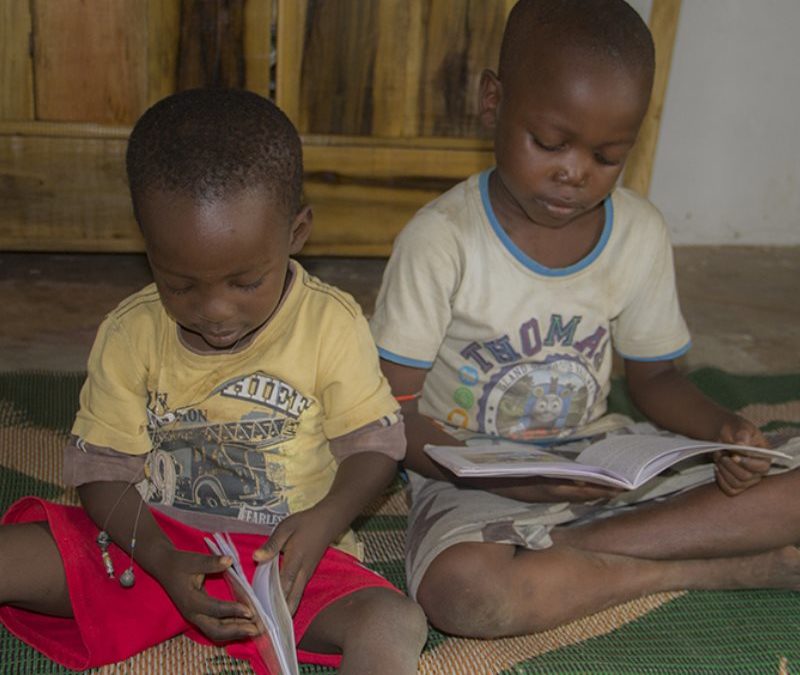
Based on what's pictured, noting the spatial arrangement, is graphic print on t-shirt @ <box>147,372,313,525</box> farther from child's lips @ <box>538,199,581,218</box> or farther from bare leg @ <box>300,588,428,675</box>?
child's lips @ <box>538,199,581,218</box>

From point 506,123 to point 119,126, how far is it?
1.31 meters

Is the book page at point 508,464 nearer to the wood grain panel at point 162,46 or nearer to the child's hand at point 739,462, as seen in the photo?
the child's hand at point 739,462

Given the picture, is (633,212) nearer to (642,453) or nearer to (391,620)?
(642,453)

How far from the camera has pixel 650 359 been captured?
1.58m

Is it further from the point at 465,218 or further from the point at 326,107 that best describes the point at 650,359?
the point at 326,107

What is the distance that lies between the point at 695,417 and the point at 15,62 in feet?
5.33

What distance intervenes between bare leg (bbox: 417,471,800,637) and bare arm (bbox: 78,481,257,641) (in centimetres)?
30

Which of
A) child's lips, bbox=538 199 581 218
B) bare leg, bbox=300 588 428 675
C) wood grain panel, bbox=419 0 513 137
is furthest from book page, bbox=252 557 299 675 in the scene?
wood grain panel, bbox=419 0 513 137

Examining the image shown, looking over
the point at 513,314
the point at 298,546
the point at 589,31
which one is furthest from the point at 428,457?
the point at 589,31

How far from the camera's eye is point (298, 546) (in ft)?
3.77

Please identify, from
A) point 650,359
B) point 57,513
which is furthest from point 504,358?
point 57,513

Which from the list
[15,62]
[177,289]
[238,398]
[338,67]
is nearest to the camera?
[177,289]

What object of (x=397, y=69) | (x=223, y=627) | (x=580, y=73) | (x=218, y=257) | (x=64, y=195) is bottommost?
(x=64, y=195)

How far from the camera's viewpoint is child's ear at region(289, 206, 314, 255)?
3.96 feet
